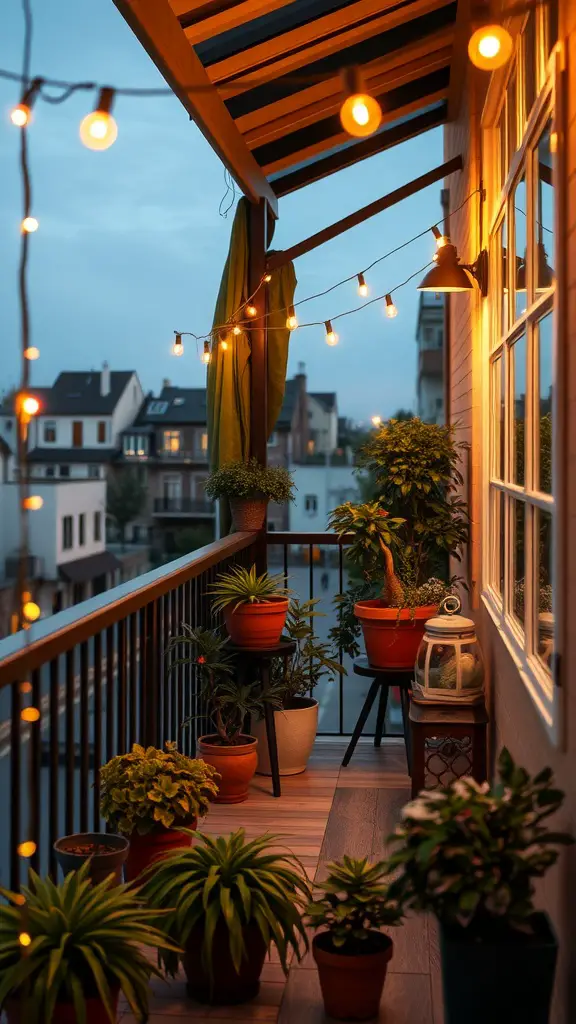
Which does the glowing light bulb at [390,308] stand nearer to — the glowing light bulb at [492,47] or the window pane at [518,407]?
the window pane at [518,407]

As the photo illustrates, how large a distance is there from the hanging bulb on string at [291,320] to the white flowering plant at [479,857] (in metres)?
3.86

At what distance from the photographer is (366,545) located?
4.61 meters

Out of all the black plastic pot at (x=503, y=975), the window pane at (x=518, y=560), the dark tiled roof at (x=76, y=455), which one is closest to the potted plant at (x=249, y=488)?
the window pane at (x=518, y=560)

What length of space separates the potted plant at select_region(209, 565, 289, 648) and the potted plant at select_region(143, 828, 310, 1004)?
5.90 ft

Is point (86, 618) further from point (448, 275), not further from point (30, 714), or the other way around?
point (448, 275)

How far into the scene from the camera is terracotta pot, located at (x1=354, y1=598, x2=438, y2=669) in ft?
14.8

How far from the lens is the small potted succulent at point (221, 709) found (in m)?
4.13

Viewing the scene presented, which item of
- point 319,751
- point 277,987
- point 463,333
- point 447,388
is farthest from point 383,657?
point 447,388

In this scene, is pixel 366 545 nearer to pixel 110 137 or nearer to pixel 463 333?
pixel 463 333

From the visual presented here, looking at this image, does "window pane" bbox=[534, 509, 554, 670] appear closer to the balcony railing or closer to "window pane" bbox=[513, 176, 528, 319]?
"window pane" bbox=[513, 176, 528, 319]

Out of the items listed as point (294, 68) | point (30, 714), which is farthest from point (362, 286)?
point (30, 714)

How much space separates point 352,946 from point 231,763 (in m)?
1.72

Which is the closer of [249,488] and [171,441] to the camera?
[249,488]

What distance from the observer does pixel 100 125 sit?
213cm
